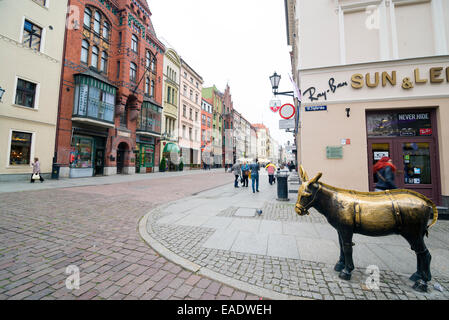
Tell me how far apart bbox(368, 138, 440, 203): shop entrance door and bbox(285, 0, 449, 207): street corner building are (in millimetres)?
26

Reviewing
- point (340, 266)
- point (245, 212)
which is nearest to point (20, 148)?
point (245, 212)

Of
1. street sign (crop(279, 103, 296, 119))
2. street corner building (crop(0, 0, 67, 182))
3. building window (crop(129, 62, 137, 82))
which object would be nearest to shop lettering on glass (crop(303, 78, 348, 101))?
street sign (crop(279, 103, 296, 119))

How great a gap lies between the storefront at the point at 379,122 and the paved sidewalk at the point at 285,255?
69.8 inches

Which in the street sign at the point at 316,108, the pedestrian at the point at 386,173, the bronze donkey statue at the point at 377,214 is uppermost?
the street sign at the point at 316,108

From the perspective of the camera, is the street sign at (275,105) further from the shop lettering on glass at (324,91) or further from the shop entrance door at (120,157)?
the shop entrance door at (120,157)

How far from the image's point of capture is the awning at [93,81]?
52.3 feet

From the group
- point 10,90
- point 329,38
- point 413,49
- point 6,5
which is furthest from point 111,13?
point 413,49

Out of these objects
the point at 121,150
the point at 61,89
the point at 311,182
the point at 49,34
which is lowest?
the point at 311,182

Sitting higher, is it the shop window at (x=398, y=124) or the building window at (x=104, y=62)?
the building window at (x=104, y=62)

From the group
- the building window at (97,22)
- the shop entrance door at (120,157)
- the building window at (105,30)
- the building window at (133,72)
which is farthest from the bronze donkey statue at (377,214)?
the building window at (105,30)

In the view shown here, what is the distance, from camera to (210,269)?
9.50 ft

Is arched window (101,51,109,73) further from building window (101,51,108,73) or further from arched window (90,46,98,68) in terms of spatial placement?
arched window (90,46,98,68)

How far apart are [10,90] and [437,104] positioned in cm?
2210

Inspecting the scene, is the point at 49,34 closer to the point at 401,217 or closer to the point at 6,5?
the point at 6,5
